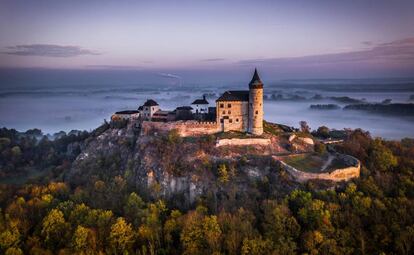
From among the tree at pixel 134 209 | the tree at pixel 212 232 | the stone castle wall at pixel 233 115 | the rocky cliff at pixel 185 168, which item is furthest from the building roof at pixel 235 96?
the tree at pixel 212 232

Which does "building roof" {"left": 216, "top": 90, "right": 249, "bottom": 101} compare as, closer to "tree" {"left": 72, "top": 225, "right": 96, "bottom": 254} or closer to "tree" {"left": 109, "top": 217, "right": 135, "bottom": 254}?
"tree" {"left": 109, "top": 217, "right": 135, "bottom": 254}

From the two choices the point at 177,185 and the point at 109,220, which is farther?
the point at 177,185

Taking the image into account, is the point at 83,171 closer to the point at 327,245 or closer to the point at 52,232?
the point at 52,232

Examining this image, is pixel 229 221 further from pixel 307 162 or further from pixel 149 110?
pixel 149 110

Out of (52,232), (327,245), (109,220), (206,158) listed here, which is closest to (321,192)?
(327,245)

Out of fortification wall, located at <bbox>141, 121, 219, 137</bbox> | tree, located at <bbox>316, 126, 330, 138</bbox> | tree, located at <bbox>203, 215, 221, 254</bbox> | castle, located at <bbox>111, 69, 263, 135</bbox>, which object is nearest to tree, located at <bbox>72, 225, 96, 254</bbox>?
tree, located at <bbox>203, 215, 221, 254</bbox>

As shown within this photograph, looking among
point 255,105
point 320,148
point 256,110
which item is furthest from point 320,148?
point 255,105
